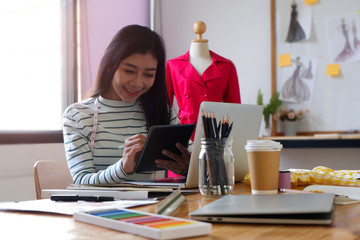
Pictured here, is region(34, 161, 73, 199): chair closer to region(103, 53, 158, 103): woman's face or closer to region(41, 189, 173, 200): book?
region(103, 53, 158, 103): woman's face

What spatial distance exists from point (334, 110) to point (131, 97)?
78.1 inches

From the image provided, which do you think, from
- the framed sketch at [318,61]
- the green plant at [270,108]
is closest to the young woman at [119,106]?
the green plant at [270,108]

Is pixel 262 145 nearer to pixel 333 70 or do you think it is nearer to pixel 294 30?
pixel 333 70

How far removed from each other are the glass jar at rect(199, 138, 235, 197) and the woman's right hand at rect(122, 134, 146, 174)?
1.06 ft

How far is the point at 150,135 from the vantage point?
1.19 metres

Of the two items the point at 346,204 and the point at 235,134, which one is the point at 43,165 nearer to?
the point at 235,134

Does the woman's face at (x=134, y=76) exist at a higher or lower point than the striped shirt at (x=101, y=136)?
higher

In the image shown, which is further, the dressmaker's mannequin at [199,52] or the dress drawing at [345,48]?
the dress drawing at [345,48]

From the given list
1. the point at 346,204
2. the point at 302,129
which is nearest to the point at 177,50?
the point at 302,129

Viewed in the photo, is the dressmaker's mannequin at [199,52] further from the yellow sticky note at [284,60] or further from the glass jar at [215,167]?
the glass jar at [215,167]

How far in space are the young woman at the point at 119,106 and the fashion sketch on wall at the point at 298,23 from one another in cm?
186

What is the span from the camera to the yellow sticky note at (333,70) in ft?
10.7

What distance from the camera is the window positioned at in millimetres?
2744

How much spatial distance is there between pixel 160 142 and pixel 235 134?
21 cm
